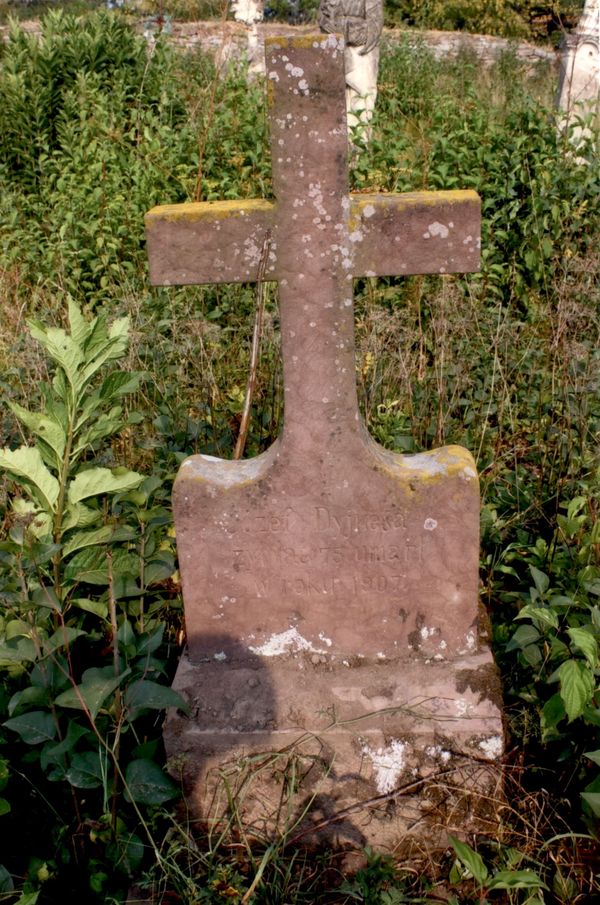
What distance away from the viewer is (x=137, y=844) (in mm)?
1930

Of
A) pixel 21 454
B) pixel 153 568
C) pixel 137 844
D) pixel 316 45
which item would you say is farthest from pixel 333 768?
pixel 316 45

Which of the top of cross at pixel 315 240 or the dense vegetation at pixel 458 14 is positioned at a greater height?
the top of cross at pixel 315 240

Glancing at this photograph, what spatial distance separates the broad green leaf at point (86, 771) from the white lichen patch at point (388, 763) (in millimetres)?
661

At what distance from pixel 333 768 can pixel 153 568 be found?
2.52 ft

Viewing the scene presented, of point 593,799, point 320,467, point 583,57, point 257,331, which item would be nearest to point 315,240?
point 257,331

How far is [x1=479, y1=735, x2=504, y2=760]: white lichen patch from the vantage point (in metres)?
2.12

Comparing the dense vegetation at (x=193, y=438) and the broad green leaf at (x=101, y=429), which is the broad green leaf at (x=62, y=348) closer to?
the dense vegetation at (x=193, y=438)

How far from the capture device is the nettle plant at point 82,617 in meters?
1.95

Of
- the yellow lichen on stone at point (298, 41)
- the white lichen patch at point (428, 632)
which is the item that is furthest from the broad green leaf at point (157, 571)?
the yellow lichen on stone at point (298, 41)

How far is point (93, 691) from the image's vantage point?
1.92 m

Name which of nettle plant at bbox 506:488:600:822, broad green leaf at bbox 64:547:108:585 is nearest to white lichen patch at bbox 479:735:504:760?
nettle plant at bbox 506:488:600:822

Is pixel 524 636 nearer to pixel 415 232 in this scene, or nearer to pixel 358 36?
pixel 415 232

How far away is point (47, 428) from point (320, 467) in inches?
29.0

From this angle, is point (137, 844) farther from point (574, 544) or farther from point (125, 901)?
point (574, 544)
